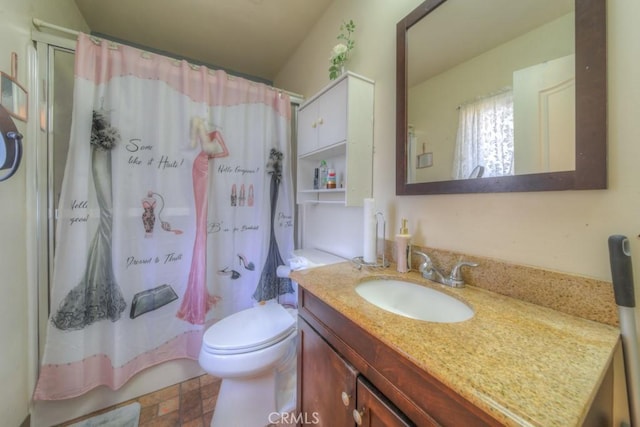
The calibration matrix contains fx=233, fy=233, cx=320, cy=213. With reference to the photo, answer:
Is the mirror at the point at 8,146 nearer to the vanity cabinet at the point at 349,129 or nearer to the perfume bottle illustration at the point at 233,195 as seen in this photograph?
the perfume bottle illustration at the point at 233,195

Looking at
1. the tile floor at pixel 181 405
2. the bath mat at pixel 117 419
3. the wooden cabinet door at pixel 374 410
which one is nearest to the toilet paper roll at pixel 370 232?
the wooden cabinet door at pixel 374 410

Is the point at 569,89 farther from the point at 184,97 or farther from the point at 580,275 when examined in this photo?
the point at 184,97

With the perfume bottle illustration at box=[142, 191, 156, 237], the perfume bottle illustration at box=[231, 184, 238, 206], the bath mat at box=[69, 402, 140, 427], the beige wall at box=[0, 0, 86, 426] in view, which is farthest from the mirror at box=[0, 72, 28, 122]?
the bath mat at box=[69, 402, 140, 427]

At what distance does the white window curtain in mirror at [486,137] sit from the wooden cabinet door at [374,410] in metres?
0.75

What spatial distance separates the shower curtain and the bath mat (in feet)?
0.52

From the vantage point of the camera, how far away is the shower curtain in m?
1.18

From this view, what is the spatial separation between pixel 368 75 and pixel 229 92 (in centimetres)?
92

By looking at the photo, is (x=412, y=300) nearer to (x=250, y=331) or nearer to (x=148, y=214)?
(x=250, y=331)

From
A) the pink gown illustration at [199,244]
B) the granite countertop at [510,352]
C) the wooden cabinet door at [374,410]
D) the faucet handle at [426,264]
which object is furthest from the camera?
the pink gown illustration at [199,244]

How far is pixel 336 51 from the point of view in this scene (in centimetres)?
131

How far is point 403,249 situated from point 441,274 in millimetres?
169

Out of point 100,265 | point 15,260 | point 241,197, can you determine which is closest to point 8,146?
point 15,260

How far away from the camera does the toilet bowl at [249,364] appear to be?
3.55 feet

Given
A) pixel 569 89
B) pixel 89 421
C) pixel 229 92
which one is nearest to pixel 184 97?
pixel 229 92
